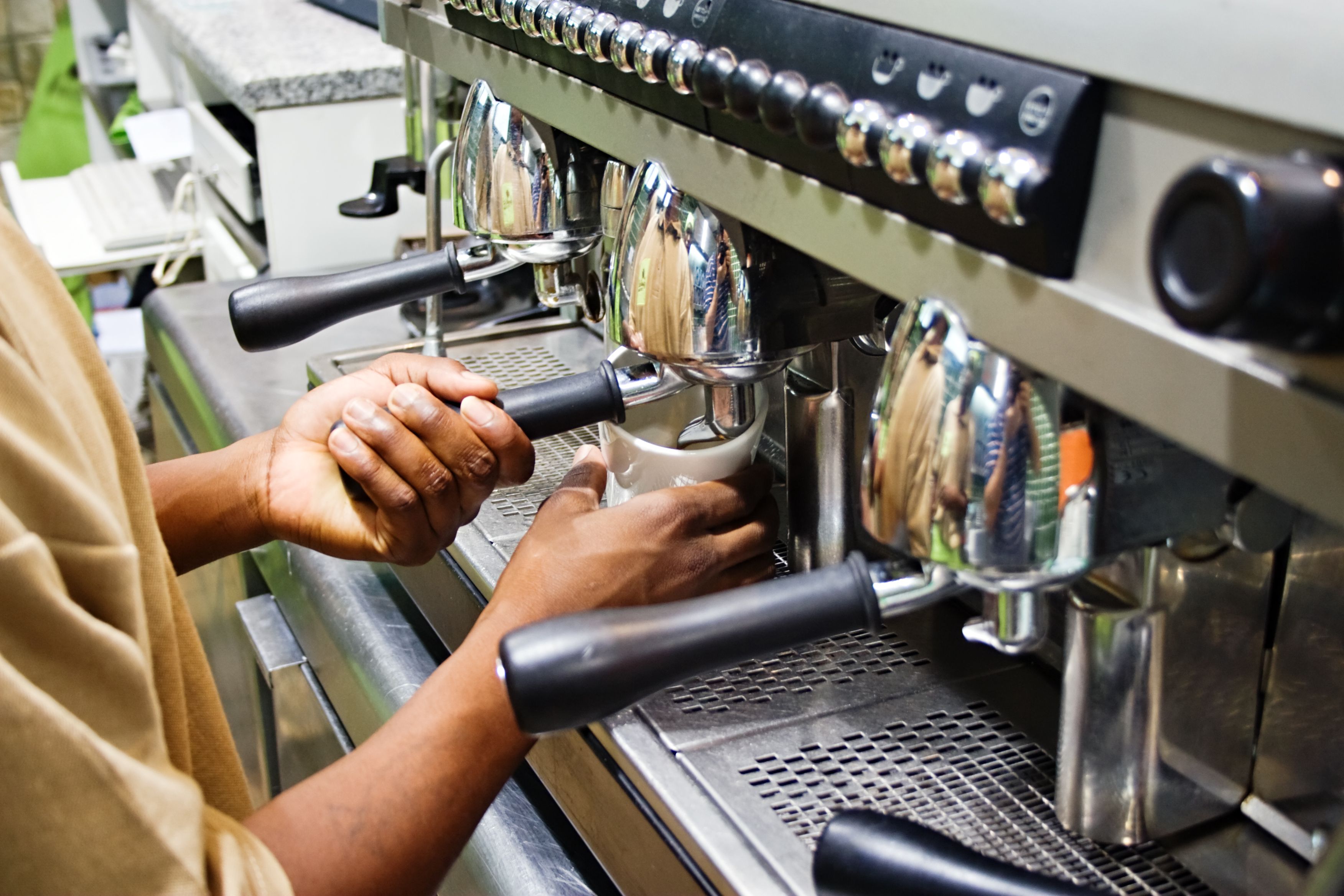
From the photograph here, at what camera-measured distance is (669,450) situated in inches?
26.7

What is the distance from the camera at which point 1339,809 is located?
52 cm

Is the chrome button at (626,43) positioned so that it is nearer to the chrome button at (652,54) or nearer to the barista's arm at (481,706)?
the chrome button at (652,54)

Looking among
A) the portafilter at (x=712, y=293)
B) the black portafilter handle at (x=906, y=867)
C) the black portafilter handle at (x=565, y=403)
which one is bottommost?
the black portafilter handle at (x=906, y=867)

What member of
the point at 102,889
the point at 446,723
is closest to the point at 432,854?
the point at 446,723

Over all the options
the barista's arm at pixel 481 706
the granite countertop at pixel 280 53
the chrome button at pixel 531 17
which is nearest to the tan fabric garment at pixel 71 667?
the barista's arm at pixel 481 706

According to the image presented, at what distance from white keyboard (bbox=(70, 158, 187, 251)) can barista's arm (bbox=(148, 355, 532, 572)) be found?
1188 millimetres

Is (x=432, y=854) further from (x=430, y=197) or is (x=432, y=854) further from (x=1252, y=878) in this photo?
(x=430, y=197)

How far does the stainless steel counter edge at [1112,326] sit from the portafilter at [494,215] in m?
0.19

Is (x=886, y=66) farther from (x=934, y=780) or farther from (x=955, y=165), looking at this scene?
(x=934, y=780)

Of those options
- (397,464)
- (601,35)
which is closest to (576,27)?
(601,35)

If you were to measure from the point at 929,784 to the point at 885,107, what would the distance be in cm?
31

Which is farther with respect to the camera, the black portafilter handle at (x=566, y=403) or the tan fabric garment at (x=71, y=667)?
the black portafilter handle at (x=566, y=403)

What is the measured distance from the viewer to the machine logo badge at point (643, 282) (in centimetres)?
56

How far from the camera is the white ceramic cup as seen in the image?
0.67m
